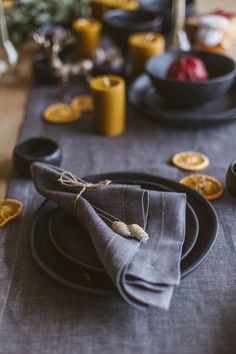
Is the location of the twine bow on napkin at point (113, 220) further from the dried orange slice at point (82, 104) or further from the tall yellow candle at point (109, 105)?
the dried orange slice at point (82, 104)

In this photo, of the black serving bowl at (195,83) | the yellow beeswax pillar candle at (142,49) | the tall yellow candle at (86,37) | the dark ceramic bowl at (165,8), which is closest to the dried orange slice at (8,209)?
the black serving bowl at (195,83)

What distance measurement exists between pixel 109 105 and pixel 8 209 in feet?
1.04

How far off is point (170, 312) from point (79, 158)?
41 centimetres

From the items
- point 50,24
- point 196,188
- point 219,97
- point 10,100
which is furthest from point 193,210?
point 50,24

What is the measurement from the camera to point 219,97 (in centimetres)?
103

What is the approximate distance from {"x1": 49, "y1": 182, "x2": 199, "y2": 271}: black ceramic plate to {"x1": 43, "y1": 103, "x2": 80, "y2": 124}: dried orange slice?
14.8 inches

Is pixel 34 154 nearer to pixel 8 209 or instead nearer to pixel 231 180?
pixel 8 209

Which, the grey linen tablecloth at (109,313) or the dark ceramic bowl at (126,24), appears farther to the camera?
the dark ceramic bowl at (126,24)

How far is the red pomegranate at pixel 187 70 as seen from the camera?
95 cm

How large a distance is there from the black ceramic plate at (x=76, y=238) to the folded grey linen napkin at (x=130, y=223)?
0.07 feet

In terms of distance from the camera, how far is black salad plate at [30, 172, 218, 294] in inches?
21.7

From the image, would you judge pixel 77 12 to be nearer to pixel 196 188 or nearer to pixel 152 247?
pixel 196 188

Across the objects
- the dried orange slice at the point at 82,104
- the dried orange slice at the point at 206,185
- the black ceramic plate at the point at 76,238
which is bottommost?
the dried orange slice at the point at 82,104

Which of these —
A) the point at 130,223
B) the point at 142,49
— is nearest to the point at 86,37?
the point at 142,49
